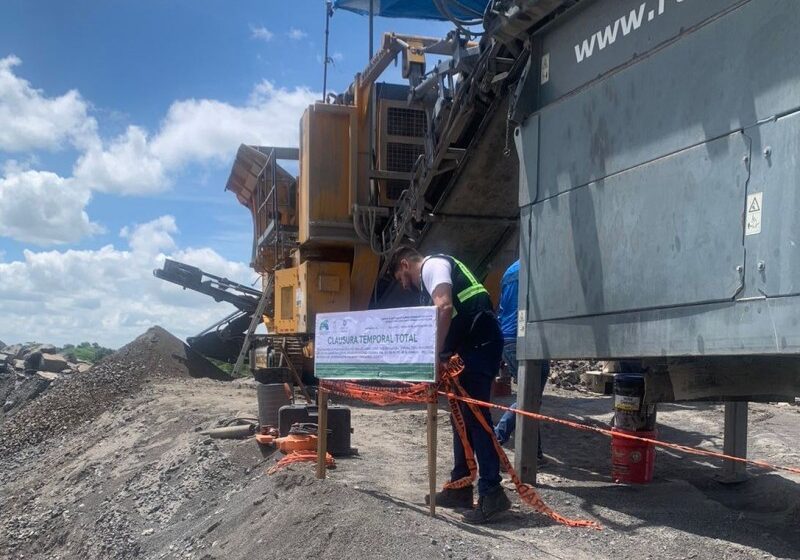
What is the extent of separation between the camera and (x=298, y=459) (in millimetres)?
6785

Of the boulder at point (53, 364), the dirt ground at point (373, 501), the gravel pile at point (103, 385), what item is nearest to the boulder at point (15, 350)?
the boulder at point (53, 364)

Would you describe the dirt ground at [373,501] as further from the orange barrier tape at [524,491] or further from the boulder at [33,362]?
the boulder at [33,362]

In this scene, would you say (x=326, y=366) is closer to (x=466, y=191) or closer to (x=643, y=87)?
(x=643, y=87)

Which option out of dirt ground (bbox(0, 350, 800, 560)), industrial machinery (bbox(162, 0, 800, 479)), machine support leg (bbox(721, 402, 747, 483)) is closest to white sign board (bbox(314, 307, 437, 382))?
dirt ground (bbox(0, 350, 800, 560))

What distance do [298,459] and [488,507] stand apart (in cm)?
210

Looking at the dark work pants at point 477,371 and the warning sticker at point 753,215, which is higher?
the warning sticker at point 753,215

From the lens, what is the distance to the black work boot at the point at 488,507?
5.18 m

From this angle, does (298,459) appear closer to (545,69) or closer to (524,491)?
(524,491)

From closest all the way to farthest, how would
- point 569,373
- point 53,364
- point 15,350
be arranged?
1. point 569,373
2. point 53,364
3. point 15,350

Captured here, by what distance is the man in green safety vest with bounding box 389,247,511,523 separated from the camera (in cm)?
529

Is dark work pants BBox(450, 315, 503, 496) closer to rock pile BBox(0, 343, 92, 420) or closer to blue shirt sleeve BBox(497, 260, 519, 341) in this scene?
blue shirt sleeve BBox(497, 260, 519, 341)

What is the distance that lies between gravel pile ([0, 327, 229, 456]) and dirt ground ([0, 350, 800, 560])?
3.29 m

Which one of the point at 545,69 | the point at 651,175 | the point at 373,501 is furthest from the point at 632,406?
the point at 545,69

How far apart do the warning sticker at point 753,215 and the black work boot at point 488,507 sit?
7.20ft
